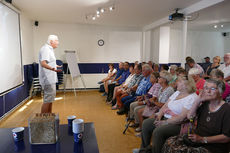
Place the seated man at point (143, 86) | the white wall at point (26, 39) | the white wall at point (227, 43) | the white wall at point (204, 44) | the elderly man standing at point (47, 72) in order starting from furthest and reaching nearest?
1. the white wall at point (227, 43)
2. the white wall at point (204, 44)
3. the white wall at point (26, 39)
4. the seated man at point (143, 86)
5. the elderly man standing at point (47, 72)

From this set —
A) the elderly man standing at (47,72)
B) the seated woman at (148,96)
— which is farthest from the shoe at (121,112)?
A: the elderly man standing at (47,72)

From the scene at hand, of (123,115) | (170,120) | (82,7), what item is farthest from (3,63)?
(170,120)

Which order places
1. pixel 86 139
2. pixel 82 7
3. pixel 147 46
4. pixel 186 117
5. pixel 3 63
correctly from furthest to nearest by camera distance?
pixel 147 46 → pixel 82 7 → pixel 3 63 → pixel 186 117 → pixel 86 139

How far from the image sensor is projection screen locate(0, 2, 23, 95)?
3416 millimetres

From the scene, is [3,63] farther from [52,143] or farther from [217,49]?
[217,49]

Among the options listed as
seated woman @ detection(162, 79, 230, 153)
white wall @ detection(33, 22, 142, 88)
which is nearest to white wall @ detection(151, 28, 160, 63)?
white wall @ detection(33, 22, 142, 88)

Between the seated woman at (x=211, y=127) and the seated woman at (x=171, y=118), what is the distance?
0.75 ft

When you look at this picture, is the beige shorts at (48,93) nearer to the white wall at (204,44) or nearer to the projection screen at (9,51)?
the projection screen at (9,51)

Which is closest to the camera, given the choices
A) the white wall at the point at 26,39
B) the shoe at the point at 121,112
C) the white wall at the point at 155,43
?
the shoe at the point at 121,112

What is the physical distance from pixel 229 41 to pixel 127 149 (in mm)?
8850

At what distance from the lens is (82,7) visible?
14.1 feet

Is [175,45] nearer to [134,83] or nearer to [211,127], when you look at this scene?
[134,83]

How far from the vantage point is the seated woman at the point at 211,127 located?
144 cm

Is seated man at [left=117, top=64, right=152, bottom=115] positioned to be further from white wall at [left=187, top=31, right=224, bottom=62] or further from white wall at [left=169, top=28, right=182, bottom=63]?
white wall at [left=187, top=31, right=224, bottom=62]
